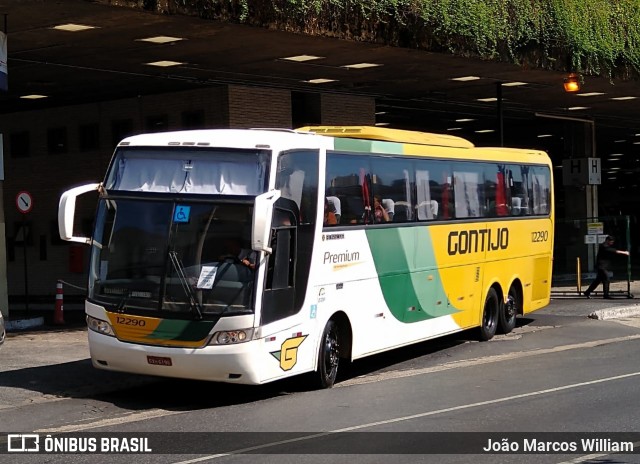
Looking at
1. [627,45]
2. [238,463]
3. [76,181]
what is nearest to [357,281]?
[238,463]

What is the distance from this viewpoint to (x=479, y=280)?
784 inches

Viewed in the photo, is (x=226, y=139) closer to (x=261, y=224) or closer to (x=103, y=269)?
(x=261, y=224)

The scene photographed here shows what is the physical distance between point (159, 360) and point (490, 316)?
9163 millimetres

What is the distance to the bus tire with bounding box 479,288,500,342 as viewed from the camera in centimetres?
2050

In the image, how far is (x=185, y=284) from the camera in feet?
42.9

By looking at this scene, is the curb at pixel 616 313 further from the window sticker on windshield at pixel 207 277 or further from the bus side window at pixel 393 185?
the window sticker on windshield at pixel 207 277

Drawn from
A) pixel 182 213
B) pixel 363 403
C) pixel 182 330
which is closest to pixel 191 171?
pixel 182 213

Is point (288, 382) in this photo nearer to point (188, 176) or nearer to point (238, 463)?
point (188, 176)

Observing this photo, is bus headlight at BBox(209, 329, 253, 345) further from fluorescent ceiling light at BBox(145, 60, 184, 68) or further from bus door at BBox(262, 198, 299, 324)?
fluorescent ceiling light at BBox(145, 60, 184, 68)

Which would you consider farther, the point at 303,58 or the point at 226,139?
the point at 303,58

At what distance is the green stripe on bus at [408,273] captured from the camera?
53.6 ft

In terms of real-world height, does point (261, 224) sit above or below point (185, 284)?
above

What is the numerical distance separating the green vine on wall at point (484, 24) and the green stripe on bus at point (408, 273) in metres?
4.77

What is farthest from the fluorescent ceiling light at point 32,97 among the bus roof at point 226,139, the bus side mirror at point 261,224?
the bus side mirror at point 261,224
